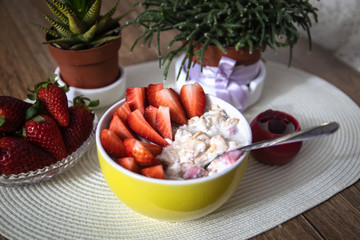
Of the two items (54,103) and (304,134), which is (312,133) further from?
(54,103)

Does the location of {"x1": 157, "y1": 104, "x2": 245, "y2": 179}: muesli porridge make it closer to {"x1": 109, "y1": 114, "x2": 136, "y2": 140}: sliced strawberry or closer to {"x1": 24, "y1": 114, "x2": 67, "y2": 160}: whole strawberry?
{"x1": 109, "y1": 114, "x2": 136, "y2": 140}: sliced strawberry

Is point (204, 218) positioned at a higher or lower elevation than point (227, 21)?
lower

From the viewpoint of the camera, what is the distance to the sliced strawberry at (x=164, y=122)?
751 millimetres

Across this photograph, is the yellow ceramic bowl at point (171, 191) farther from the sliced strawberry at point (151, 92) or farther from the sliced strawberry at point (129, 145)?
the sliced strawberry at point (151, 92)

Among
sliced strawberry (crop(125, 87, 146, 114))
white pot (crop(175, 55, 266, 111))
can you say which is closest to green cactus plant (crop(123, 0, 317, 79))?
white pot (crop(175, 55, 266, 111))

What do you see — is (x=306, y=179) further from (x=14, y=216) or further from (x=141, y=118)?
(x=14, y=216)

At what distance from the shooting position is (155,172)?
642 millimetres

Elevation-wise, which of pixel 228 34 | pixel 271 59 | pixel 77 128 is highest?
pixel 228 34

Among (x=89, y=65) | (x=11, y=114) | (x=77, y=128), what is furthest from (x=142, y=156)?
(x=89, y=65)

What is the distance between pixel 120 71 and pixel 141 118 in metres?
0.44

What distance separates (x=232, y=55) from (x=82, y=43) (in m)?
0.45

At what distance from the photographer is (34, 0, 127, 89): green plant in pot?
0.98 meters

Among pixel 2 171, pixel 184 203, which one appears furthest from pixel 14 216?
pixel 184 203

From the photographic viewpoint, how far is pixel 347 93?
45.9 inches
